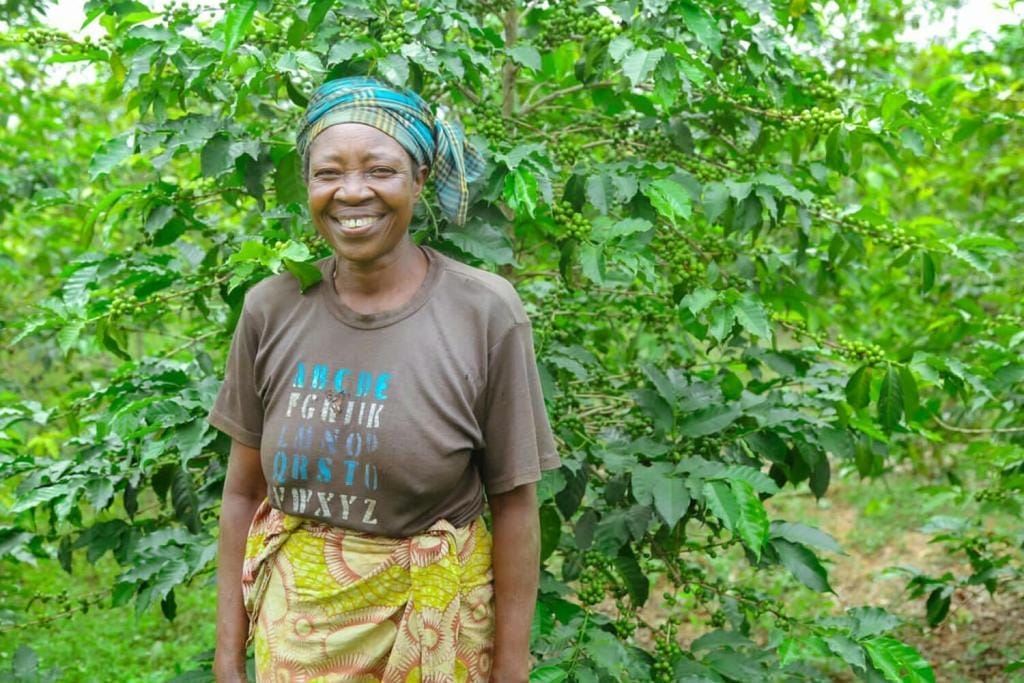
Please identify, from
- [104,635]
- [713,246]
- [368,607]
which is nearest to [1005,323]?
[713,246]

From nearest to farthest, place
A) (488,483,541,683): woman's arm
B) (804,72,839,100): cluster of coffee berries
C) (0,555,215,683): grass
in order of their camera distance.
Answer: (488,483,541,683): woman's arm
(804,72,839,100): cluster of coffee berries
(0,555,215,683): grass

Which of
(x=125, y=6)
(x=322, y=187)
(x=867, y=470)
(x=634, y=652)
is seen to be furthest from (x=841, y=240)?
(x=125, y=6)

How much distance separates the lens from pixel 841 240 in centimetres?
Answer: 284

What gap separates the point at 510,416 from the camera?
1836mm

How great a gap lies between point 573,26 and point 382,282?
1.10m

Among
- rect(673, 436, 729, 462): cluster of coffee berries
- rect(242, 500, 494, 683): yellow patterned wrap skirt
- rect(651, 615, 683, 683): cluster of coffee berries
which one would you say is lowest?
rect(651, 615, 683, 683): cluster of coffee berries

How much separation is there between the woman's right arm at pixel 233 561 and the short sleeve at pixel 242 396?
0.07 metres

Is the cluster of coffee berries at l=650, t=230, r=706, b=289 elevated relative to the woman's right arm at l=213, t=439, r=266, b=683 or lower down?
elevated

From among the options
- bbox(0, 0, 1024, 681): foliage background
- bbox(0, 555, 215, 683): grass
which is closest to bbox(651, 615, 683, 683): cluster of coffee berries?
bbox(0, 0, 1024, 681): foliage background

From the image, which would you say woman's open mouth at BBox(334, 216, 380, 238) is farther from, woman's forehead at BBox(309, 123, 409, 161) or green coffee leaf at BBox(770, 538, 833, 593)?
green coffee leaf at BBox(770, 538, 833, 593)

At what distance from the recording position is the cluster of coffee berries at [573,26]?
100 inches

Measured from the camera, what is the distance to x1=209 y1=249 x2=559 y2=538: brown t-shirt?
176 cm

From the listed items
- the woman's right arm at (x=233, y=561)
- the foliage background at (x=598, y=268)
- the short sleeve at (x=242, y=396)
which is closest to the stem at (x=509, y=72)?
the foliage background at (x=598, y=268)

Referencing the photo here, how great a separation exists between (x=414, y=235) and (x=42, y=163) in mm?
2940
